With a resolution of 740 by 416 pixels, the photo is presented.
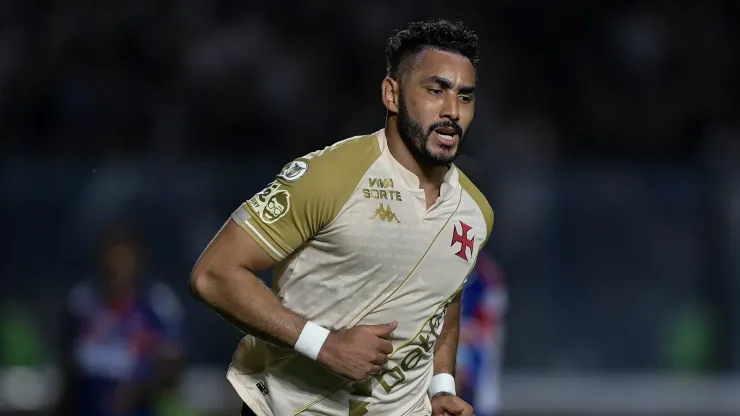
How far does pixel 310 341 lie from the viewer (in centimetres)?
428

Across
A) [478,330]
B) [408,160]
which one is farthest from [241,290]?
[478,330]

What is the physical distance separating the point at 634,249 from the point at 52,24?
5.59 m

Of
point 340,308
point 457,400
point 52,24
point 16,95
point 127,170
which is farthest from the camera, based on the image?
point 52,24

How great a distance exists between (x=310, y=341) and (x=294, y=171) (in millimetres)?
531

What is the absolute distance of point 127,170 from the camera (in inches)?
425

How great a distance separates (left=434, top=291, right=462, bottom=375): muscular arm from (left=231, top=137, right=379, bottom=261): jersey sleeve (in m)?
0.82

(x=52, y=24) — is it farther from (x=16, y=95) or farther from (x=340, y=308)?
(x=340, y=308)

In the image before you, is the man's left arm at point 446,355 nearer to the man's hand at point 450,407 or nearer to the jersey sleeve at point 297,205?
the man's hand at point 450,407

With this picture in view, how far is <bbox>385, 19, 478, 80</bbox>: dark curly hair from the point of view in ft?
14.8

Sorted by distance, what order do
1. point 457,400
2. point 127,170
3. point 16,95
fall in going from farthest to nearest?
1. point 16,95
2. point 127,170
3. point 457,400

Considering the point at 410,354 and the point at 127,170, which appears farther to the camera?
the point at 127,170

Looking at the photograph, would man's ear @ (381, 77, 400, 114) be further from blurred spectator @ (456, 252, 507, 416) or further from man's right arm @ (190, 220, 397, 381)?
blurred spectator @ (456, 252, 507, 416)

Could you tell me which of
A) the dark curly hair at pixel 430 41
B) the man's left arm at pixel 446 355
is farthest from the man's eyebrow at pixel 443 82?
the man's left arm at pixel 446 355

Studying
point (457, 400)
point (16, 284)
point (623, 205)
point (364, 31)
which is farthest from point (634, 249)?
point (457, 400)
